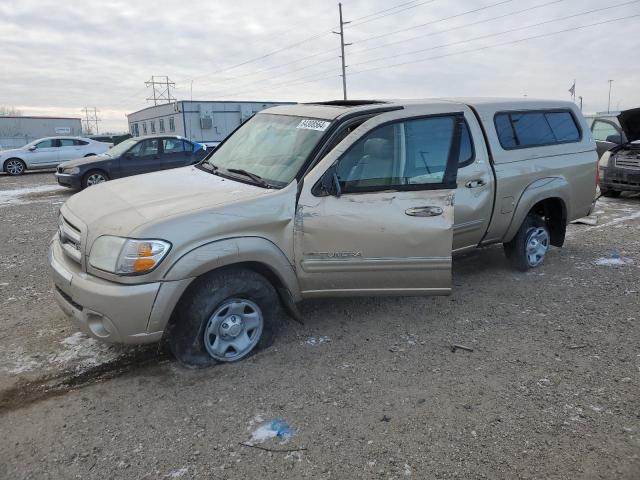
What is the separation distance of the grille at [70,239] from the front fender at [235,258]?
78cm

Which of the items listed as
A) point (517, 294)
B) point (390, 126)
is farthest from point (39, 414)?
point (517, 294)

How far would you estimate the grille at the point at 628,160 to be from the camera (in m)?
10.1

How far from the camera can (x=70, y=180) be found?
40.8 feet

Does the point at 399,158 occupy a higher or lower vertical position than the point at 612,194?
higher

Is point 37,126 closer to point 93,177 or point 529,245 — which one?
point 93,177

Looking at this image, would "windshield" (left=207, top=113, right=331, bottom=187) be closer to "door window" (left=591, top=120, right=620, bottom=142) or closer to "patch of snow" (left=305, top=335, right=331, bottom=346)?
"patch of snow" (left=305, top=335, right=331, bottom=346)

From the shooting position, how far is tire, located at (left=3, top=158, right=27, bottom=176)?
58.1ft

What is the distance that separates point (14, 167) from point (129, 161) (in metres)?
7.94

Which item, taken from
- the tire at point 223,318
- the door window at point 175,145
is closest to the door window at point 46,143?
the door window at point 175,145

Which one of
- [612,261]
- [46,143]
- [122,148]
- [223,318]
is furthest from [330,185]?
[46,143]

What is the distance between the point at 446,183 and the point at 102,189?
2830mm

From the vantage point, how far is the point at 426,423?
117 inches

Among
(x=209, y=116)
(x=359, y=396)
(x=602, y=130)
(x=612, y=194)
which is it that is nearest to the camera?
(x=359, y=396)

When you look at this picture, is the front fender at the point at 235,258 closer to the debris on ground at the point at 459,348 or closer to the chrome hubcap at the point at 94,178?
the debris on ground at the point at 459,348
